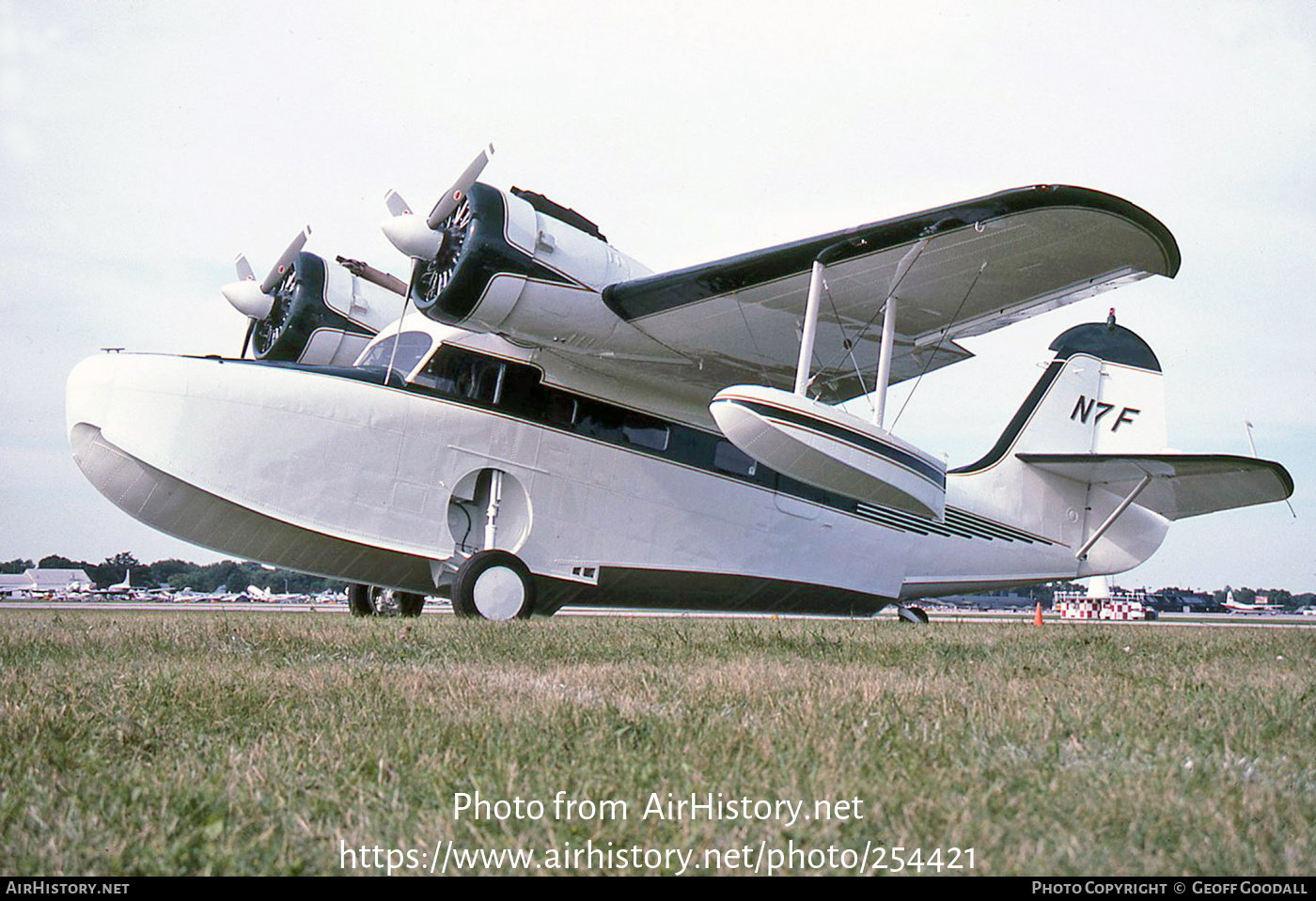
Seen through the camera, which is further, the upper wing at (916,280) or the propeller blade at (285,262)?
the propeller blade at (285,262)

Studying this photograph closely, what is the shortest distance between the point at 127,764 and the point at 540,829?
117cm

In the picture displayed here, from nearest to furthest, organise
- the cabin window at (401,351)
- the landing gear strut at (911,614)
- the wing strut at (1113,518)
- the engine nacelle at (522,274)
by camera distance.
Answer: the engine nacelle at (522,274)
the cabin window at (401,351)
the wing strut at (1113,518)
the landing gear strut at (911,614)

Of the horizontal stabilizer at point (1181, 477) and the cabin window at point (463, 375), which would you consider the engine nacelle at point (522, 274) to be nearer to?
the cabin window at point (463, 375)

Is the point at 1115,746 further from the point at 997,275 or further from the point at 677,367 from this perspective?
the point at 677,367

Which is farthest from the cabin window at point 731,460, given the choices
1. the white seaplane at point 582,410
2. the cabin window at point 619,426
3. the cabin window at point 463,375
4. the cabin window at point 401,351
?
the cabin window at point 401,351

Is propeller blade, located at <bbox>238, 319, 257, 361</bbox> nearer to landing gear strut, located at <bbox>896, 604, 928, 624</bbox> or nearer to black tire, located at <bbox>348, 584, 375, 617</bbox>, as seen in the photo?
black tire, located at <bbox>348, 584, 375, 617</bbox>

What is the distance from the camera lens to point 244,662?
446cm

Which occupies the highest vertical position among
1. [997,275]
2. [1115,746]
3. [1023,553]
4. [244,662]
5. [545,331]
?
[997,275]

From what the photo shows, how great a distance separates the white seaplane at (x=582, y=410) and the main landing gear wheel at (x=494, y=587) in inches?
0.9

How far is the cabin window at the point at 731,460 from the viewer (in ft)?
35.5

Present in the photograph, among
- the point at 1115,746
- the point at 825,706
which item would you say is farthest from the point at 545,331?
the point at 1115,746

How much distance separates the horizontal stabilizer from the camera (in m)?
10.7

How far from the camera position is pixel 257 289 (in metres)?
11.1

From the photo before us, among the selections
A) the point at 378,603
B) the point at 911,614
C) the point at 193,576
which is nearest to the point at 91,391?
the point at 378,603
